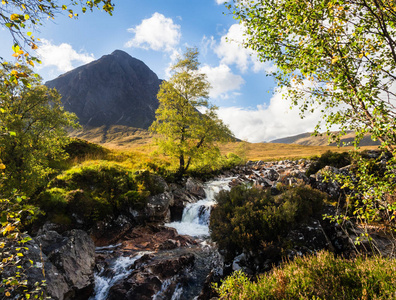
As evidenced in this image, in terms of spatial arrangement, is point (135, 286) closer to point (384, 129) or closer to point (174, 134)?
point (384, 129)

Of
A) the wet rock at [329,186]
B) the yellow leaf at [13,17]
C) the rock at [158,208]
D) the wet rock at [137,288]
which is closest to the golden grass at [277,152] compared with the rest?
the wet rock at [329,186]

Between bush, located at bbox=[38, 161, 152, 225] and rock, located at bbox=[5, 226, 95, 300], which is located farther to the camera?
bush, located at bbox=[38, 161, 152, 225]

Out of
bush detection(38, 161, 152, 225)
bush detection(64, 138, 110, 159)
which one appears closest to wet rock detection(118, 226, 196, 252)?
bush detection(38, 161, 152, 225)

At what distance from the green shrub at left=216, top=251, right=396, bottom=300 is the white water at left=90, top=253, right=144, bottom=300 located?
17.8 feet

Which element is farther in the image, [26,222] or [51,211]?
[51,211]

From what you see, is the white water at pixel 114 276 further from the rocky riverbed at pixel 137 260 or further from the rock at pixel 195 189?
the rock at pixel 195 189

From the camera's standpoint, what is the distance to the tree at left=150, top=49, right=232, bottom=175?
19344 mm

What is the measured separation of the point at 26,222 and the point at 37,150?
147 inches

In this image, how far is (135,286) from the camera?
7477 millimetres

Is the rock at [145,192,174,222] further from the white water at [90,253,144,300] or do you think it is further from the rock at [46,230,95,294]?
the rock at [46,230,95,294]

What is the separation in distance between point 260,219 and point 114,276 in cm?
745

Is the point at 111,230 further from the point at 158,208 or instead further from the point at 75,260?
the point at 75,260

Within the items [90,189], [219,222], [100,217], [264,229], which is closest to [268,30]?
[264,229]

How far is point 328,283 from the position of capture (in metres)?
4.55
